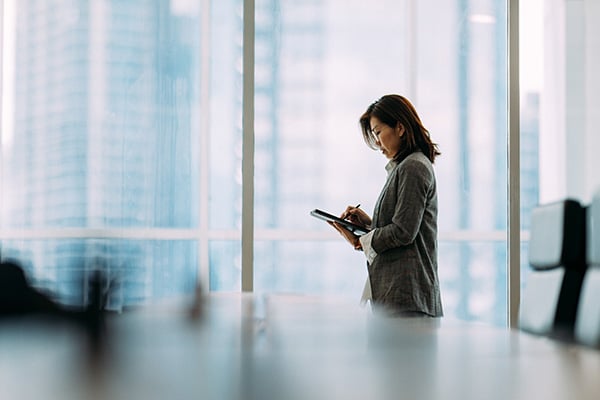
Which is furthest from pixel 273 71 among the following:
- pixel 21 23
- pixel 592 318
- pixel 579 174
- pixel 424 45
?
pixel 592 318

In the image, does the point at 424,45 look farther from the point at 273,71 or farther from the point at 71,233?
the point at 71,233

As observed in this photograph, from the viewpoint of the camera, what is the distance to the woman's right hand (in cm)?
287

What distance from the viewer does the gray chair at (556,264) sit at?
243 cm

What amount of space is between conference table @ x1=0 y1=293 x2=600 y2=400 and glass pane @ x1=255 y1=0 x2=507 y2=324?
3.99m

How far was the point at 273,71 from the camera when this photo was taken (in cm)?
441

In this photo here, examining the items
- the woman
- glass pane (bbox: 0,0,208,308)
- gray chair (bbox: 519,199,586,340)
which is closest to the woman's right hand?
the woman

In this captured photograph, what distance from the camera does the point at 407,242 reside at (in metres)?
2.38

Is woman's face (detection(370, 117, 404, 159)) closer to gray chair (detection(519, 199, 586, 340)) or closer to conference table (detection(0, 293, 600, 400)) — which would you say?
gray chair (detection(519, 199, 586, 340))

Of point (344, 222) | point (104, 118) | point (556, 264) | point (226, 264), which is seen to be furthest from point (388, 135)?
point (104, 118)

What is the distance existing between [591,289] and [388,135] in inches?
31.4

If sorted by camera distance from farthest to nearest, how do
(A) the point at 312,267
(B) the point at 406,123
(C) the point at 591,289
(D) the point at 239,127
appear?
1. (A) the point at 312,267
2. (D) the point at 239,127
3. (B) the point at 406,123
4. (C) the point at 591,289

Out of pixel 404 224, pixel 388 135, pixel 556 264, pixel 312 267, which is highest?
pixel 388 135

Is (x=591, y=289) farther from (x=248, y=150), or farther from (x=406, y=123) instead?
(x=248, y=150)

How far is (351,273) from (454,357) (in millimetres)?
4221
